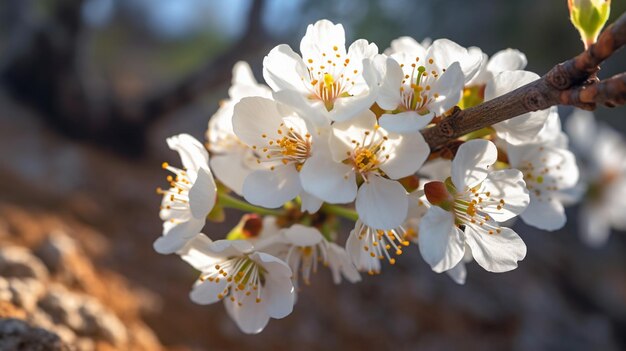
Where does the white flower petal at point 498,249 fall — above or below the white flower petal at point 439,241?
below

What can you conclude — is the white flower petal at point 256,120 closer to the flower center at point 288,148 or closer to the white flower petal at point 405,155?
the flower center at point 288,148

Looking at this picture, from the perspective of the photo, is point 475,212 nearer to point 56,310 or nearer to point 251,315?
point 251,315

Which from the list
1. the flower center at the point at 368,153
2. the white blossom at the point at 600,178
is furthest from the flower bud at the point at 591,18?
the white blossom at the point at 600,178

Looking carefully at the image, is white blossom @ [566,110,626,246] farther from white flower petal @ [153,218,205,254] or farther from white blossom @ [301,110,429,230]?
white flower petal @ [153,218,205,254]

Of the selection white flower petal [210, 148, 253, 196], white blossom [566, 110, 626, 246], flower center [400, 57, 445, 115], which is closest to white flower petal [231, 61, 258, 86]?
white flower petal [210, 148, 253, 196]

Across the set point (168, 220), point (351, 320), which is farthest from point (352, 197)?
point (351, 320)

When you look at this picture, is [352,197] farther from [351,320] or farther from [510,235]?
[351,320]
